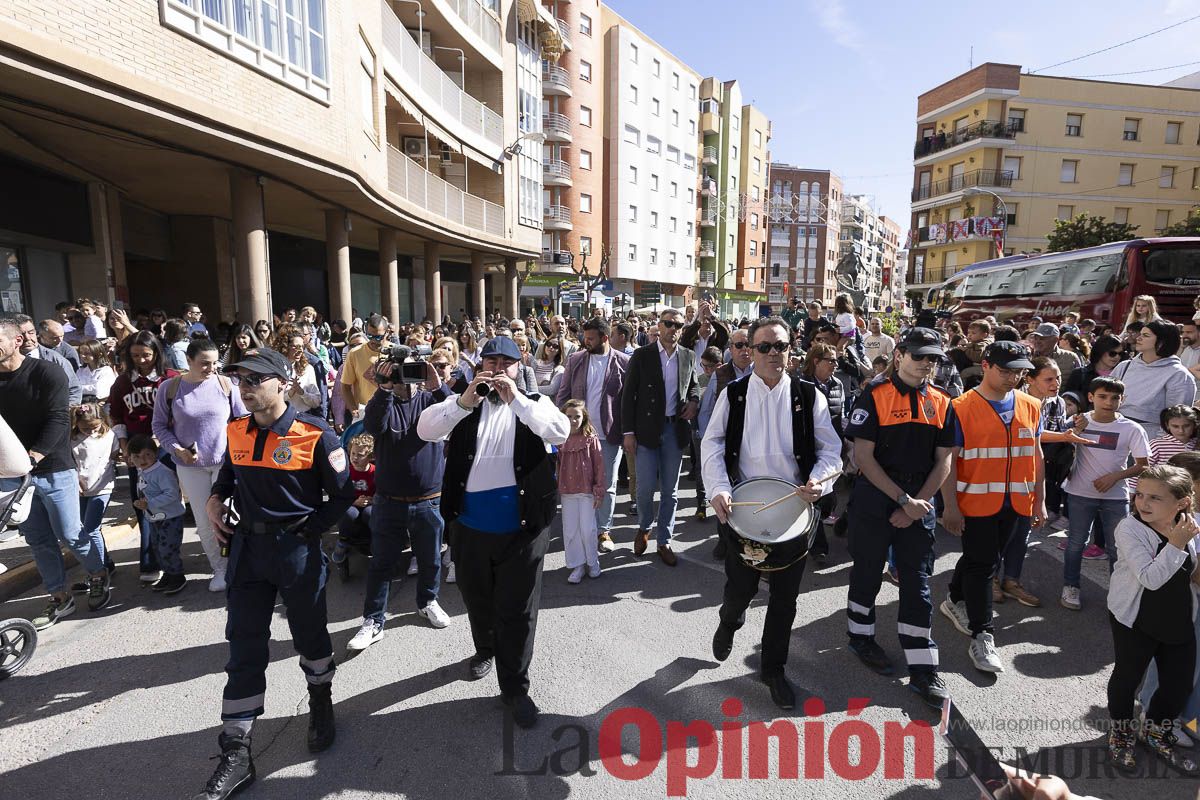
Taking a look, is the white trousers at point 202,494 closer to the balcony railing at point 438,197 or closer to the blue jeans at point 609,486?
the blue jeans at point 609,486

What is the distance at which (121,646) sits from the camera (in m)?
3.96

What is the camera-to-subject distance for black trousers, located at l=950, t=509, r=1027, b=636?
3.73 metres

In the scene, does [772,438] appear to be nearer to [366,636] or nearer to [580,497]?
[580,497]

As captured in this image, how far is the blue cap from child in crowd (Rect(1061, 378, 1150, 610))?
425 cm

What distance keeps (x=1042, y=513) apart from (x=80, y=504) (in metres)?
6.76

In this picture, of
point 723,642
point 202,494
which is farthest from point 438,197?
point 723,642

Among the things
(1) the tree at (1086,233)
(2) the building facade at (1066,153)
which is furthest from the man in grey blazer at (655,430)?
(2) the building facade at (1066,153)

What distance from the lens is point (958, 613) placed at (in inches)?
167

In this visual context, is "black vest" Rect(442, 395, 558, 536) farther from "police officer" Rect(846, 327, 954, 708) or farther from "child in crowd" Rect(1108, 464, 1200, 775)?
"child in crowd" Rect(1108, 464, 1200, 775)

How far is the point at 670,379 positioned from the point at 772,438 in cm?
230

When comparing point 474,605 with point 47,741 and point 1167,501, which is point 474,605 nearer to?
point 47,741

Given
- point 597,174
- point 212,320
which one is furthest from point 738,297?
point 212,320

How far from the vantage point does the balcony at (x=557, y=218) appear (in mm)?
40156

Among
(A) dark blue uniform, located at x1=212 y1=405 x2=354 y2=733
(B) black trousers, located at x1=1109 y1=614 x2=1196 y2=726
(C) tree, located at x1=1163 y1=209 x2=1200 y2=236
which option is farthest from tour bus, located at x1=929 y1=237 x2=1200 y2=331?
(A) dark blue uniform, located at x1=212 y1=405 x2=354 y2=733
